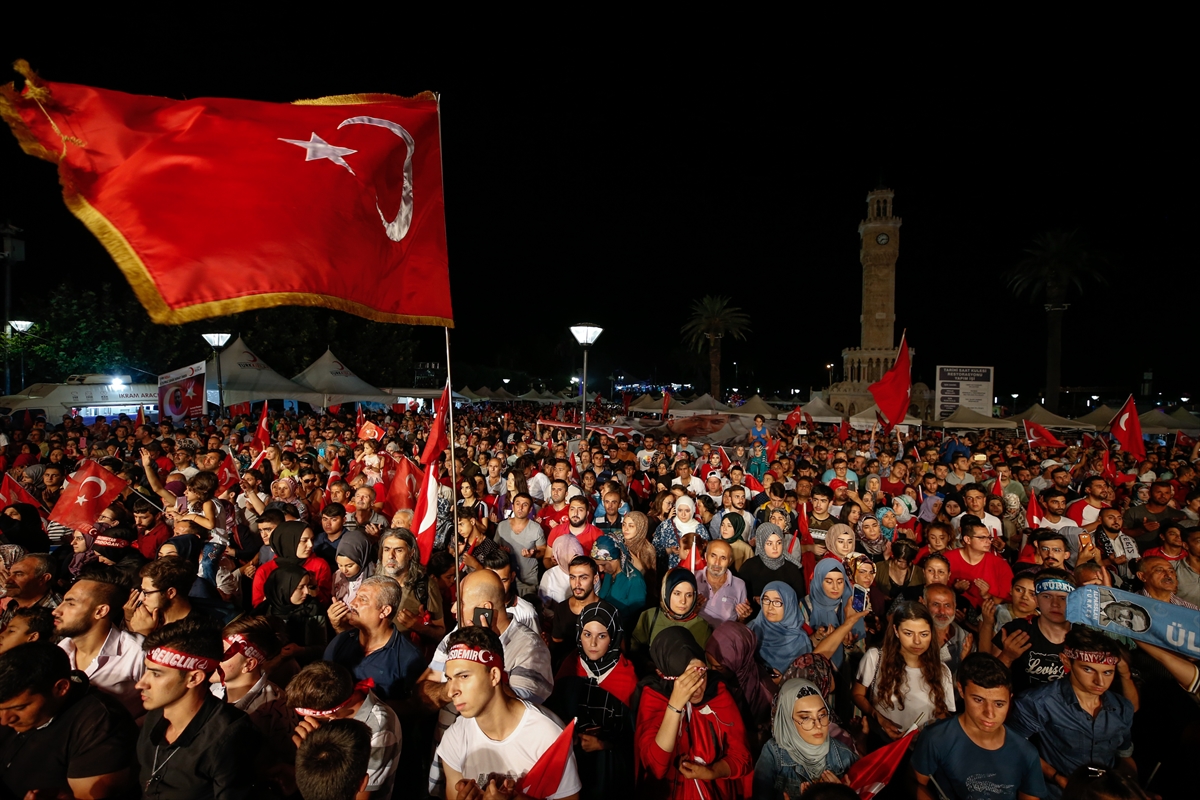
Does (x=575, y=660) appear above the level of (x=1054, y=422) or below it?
below

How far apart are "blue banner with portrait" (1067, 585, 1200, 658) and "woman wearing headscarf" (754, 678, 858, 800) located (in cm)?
130

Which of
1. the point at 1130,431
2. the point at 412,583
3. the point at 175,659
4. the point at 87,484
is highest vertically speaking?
the point at 1130,431

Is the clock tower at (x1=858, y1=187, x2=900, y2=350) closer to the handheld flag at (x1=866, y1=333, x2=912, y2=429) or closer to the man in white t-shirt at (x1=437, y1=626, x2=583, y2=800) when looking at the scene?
the handheld flag at (x1=866, y1=333, x2=912, y2=429)

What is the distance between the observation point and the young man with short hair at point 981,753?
3107 mm

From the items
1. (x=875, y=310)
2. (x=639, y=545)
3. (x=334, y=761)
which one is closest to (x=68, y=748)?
(x=334, y=761)

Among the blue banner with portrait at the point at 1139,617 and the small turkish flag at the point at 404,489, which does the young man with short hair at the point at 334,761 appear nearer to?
the blue banner with portrait at the point at 1139,617

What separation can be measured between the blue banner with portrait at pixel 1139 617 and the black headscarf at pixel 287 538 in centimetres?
590

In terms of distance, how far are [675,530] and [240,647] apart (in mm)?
4716

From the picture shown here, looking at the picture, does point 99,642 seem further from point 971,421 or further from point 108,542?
point 971,421

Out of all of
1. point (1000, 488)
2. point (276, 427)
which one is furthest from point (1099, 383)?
point (276, 427)

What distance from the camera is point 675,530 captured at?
23.0ft

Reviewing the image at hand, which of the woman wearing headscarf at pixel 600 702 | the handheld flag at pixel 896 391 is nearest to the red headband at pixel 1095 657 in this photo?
the woman wearing headscarf at pixel 600 702

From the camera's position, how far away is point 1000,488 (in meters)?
9.19

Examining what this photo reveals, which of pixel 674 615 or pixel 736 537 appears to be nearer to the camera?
pixel 674 615
